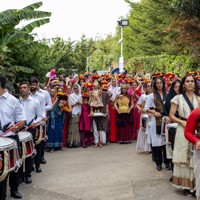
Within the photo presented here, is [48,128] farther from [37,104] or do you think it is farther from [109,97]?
[37,104]

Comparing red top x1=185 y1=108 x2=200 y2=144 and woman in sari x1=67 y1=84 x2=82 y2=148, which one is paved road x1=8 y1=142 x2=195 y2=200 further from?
red top x1=185 y1=108 x2=200 y2=144

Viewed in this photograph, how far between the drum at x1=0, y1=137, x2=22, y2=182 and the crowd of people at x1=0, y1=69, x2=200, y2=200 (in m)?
0.04

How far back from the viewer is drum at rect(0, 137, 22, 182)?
5.18m

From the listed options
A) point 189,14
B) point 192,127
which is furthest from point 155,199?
point 189,14

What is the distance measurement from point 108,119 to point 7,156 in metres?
6.53

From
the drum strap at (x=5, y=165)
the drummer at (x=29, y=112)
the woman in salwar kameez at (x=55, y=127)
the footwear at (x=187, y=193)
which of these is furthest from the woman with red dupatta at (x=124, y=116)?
the drum strap at (x=5, y=165)

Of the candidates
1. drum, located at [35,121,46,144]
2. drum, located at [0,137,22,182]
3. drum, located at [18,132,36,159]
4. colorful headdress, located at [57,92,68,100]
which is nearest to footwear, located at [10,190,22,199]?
drum, located at [18,132,36,159]

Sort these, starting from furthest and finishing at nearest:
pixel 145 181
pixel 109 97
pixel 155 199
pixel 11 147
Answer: pixel 109 97 < pixel 145 181 < pixel 155 199 < pixel 11 147

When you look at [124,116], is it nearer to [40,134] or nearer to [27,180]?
[40,134]

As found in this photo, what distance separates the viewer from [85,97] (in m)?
11.1

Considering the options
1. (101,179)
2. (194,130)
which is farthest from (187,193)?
(194,130)

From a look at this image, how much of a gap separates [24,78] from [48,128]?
13.8 feet

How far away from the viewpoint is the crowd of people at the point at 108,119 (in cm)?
595

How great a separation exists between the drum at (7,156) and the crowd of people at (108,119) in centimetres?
4
